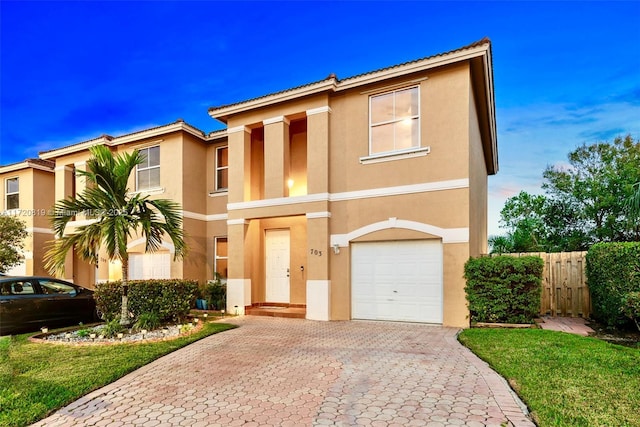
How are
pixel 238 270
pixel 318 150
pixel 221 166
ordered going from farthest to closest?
pixel 221 166, pixel 238 270, pixel 318 150

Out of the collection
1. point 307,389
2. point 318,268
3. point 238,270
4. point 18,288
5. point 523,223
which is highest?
point 523,223

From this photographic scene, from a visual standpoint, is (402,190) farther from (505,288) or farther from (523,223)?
(523,223)

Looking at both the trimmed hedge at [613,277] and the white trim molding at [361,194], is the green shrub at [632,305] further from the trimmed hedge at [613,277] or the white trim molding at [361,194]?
the white trim molding at [361,194]

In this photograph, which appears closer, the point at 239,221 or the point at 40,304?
the point at 40,304

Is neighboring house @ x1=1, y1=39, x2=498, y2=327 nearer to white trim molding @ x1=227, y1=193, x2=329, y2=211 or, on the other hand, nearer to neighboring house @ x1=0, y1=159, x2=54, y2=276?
white trim molding @ x1=227, y1=193, x2=329, y2=211

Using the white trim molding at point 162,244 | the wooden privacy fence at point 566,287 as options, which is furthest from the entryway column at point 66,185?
the wooden privacy fence at point 566,287

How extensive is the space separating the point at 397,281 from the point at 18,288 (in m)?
10.5

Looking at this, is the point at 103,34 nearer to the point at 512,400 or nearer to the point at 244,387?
the point at 244,387

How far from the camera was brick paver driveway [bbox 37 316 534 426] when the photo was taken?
437 centimetres

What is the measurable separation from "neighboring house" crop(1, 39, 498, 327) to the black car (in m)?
3.75

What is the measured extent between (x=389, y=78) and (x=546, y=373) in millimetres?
8468

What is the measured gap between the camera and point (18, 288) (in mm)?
10008

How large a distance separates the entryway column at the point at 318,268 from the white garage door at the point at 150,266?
6.45 metres

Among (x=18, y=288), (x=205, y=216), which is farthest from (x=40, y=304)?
(x=205, y=216)
